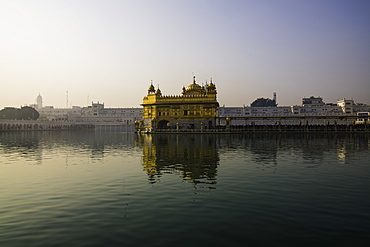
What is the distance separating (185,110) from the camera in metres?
84.4

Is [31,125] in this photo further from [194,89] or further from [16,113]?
[194,89]

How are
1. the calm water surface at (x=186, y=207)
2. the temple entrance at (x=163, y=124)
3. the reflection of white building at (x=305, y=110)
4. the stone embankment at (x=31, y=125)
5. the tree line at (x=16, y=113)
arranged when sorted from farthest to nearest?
the reflection of white building at (x=305, y=110)
the tree line at (x=16, y=113)
the stone embankment at (x=31, y=125)
the temple entrance at (x=163, y=124)
the calm water surface at (x=186, y=207)

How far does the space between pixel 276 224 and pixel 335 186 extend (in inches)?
309

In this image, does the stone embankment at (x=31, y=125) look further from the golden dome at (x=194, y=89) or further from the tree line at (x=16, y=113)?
the golden dome at (x=194, y=89)

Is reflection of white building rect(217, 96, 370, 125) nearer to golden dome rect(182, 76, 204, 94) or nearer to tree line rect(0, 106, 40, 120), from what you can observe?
golden dome rect(182, 76, 204, 94)

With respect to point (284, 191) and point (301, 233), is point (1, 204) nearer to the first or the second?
point (301, 233)

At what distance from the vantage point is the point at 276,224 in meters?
9.84

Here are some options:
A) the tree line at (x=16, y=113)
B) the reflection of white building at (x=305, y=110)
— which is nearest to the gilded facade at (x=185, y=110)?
the reflection of white building at (x=305, y=110)

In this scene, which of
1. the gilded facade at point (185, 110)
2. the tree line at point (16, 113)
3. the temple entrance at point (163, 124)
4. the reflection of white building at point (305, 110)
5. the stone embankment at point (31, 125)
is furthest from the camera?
the reflection of white building at point (305, 110)

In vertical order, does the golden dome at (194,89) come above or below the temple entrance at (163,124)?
above

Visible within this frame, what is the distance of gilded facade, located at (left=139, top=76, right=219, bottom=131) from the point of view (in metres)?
83.2

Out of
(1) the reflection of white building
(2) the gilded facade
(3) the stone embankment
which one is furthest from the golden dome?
(1) the reflection of white building

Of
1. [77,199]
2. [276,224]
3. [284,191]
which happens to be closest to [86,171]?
[77,199]

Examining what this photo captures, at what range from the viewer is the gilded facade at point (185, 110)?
273 ft
